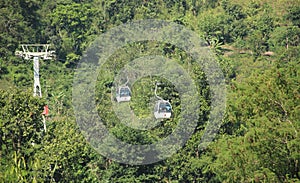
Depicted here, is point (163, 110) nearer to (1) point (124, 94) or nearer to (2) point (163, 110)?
(2) point (163, 110)

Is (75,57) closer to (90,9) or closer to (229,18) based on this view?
(90,9)

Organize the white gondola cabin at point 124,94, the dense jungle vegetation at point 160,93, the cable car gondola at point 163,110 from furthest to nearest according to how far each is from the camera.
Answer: the white gondola cabin at point 124,94
the cable car gondola at point 163,110
the dense jungle vegetation at point 160,93

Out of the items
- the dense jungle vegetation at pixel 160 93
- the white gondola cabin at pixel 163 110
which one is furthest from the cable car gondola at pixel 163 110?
the dense jungle vegetation at pixel 160 93

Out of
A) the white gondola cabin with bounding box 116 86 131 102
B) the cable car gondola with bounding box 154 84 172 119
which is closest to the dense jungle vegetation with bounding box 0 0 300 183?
the white gondola cabin with bounding box 116 86 131 102

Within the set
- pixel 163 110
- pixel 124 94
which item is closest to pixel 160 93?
pixel 124 94

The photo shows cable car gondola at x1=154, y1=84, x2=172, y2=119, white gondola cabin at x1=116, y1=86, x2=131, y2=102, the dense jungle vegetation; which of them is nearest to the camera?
the dense jungle vegetation

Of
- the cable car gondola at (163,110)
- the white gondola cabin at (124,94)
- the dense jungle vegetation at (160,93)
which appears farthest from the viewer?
the white gondola cabin at (124,94)

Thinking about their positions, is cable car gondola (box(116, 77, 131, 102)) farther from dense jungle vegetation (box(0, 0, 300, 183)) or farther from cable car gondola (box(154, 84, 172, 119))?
cable car gondola (box(154, 84, 172, 119))

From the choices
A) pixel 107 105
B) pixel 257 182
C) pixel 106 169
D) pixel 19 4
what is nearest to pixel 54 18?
pixel 19 4

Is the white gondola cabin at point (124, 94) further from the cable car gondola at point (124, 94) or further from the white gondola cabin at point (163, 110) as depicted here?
the white gondola cabin at point (163, 110)
